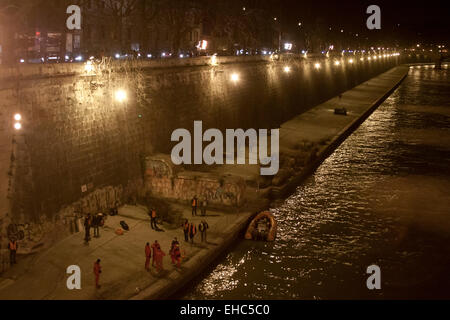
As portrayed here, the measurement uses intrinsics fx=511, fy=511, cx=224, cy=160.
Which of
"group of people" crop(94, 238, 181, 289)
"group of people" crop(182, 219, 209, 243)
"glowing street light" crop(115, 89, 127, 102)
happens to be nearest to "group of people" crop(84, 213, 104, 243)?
"group of people" crop(94, 238, 181, 289)

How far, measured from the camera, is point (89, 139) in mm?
21297

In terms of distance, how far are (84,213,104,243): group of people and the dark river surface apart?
4.50 m

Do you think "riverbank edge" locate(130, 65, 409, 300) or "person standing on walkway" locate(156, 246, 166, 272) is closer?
"riverbank edge" locate(130, 65, 409, 300)

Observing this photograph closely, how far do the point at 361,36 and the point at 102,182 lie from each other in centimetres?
11824

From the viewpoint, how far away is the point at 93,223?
64.3ft

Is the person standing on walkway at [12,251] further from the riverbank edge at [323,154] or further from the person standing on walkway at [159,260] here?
the riverbank edge at [323,154]

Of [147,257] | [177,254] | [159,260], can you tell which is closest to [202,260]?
[177,254]

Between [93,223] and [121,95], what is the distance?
22.0 feet

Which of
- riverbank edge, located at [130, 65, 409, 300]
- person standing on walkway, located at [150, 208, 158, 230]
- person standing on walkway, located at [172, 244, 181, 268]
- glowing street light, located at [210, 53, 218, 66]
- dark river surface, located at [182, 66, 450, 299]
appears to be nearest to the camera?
riverbank edge, located at [130, 65, 409, 300]

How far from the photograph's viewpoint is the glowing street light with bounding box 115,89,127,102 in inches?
918

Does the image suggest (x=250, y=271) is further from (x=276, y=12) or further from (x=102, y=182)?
(x=276, y=12)

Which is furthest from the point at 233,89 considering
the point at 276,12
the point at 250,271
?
the point at 276,12

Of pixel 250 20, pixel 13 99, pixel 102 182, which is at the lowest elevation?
pixel 102 182

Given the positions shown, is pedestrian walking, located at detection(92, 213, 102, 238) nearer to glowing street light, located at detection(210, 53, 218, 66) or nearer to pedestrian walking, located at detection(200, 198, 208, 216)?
pedestrian walking, located at detection(200, 198, 208, 216)
